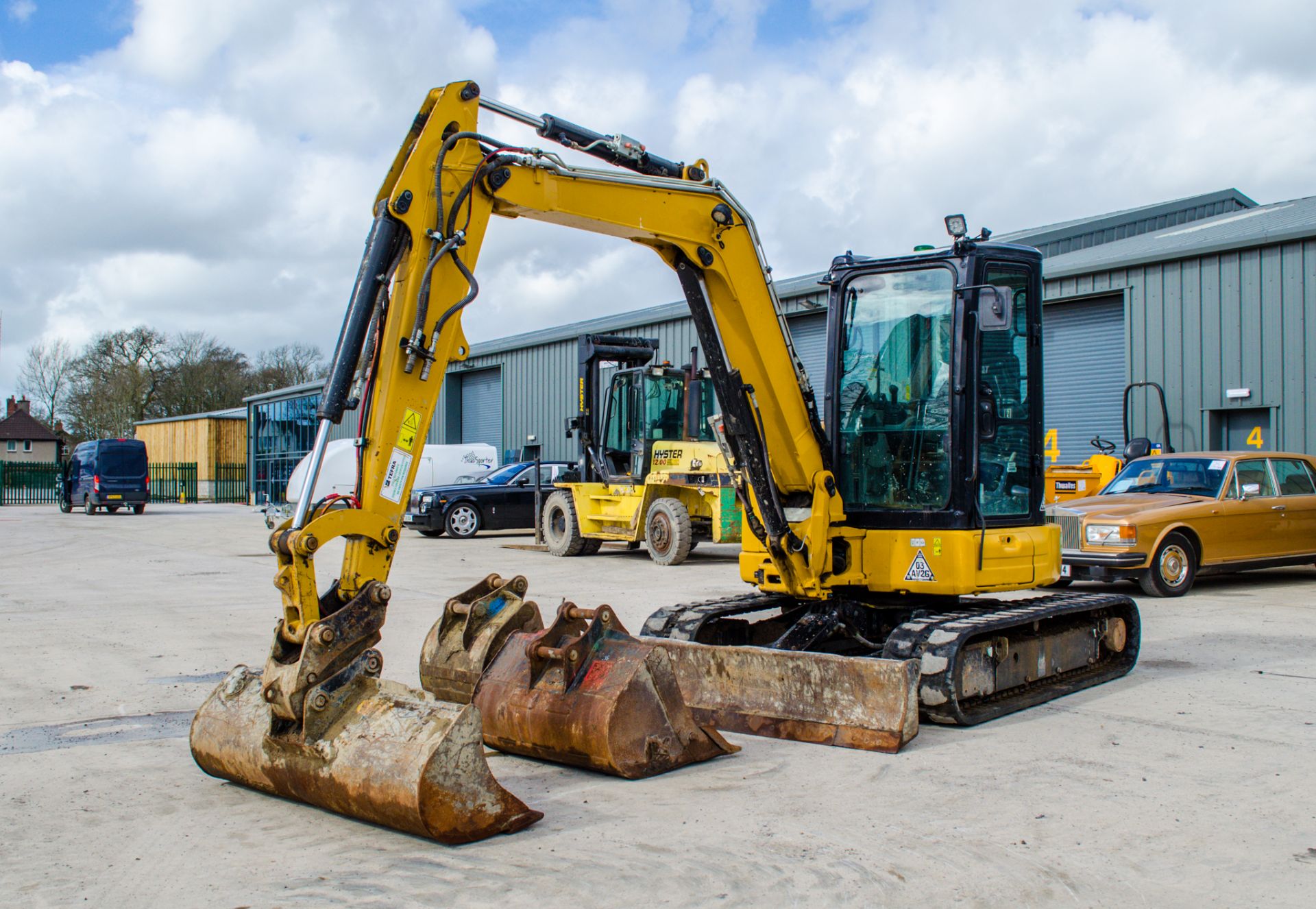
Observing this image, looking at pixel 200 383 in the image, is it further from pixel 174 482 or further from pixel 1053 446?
pixel 1053 446

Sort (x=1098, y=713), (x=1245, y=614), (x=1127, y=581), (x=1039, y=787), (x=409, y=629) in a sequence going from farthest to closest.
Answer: (x=1127, y=581) → (x=1245, y=614) → (x=409, y=629) → (x=1098, y=713) → (x=1039, y=787)

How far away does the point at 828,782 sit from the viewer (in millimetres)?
5312

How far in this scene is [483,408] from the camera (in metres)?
38.2

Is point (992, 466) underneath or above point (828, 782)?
above

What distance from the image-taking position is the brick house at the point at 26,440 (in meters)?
78.2

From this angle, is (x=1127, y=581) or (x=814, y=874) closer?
(x=814, y=874)

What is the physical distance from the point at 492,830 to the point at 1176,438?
1641 cm

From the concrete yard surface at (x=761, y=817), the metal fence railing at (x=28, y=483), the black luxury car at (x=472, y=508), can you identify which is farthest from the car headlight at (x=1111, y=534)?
the metal fence railing at (x=28, y=483)

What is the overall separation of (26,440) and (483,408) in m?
55.3

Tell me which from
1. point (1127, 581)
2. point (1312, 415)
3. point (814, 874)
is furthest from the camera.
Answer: point (1312, 415)

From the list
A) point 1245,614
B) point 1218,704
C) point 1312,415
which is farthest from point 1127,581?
point 1218,704

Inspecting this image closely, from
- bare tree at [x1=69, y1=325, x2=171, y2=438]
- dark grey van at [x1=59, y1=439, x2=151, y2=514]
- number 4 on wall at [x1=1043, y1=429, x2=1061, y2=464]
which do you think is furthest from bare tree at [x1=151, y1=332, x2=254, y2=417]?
number 4 on wall at [x1=1043, y1=429, x2=1061, y2=464]

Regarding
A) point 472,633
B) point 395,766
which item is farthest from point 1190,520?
point 395,766

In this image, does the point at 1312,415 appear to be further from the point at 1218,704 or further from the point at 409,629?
the point at 409,629
